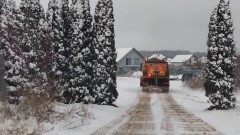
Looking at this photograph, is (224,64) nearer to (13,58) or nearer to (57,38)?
(57,38)

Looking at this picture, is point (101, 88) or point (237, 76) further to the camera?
point (237, 76)

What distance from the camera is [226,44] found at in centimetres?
2441

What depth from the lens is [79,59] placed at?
24844 millimetres

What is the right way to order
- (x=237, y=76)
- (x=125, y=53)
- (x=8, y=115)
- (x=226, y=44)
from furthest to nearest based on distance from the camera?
(x=125, y=53)
(x=237, y=76)
(x=226, y=44)
(x=8, y=115)

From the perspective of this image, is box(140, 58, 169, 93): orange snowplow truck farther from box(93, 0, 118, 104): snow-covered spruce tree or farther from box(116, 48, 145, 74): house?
box(116, 48, 145, 74): house

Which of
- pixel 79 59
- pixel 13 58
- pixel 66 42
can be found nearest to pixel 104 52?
pixel 66 42

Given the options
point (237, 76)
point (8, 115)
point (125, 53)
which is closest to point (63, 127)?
point (8, 115)

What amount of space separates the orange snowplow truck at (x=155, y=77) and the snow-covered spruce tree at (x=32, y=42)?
26.2 meters

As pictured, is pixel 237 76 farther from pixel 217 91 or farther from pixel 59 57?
pixel 59 57

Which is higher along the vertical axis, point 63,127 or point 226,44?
point 226,44

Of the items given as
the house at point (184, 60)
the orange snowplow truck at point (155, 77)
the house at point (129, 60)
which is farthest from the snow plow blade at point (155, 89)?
the house at point (184, 60)

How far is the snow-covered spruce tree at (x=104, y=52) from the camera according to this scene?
26750 mm

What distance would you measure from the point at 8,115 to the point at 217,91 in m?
13.2

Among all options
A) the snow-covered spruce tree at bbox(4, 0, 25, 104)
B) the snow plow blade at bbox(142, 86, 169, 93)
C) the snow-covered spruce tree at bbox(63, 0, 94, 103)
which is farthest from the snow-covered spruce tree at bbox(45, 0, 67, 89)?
the snow plow blade at bbox(142, 86, 169, 93)
